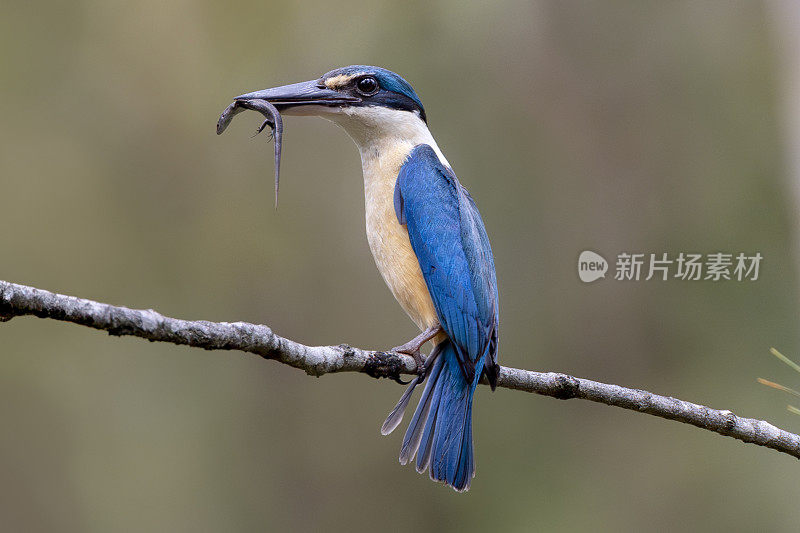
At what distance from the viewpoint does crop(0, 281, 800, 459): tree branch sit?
172 cm

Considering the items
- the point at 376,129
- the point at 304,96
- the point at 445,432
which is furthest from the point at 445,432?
the point at 304,96

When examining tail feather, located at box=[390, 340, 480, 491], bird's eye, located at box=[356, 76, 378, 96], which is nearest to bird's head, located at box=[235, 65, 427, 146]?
bird's eye, located at box=[356, 76, 378, 96]

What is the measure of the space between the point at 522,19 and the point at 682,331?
2.93 meters

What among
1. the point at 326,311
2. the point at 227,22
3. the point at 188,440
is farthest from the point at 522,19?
the point at 188,440

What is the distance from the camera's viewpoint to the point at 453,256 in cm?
306

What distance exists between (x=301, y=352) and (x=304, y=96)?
149cm

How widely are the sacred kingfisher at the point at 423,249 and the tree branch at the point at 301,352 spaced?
17cm

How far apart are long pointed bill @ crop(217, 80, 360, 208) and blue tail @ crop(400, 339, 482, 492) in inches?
33.4

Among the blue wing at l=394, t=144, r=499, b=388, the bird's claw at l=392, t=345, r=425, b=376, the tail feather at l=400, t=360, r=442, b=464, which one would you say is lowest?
Answer: the tail feather at l=400, t=360, r=442, b=464

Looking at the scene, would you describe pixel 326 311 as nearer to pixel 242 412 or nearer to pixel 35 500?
pixel 242 412

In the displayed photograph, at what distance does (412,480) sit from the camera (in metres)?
6.68

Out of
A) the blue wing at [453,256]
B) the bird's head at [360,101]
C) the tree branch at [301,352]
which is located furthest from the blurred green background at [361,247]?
the tree branch at [301,352]

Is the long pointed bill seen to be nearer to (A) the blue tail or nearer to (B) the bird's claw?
(B) the bird's claw

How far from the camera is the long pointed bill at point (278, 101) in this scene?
3006 mm
